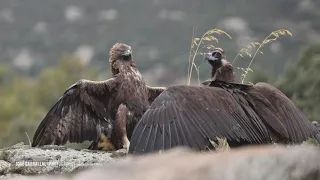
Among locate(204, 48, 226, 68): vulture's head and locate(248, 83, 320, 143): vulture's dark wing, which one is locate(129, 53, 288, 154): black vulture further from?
locate(204, 48, 226, 68): vulture's head

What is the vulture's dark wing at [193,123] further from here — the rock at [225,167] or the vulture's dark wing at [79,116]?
the rock at [225,167]

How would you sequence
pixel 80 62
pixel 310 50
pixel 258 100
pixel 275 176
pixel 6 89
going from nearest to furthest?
pixel 275 176 → pixel 258 100 → pixel 310 50 → pixel 80 62 → pixel 6 89

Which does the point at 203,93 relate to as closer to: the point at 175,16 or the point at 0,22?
the point at 175,16

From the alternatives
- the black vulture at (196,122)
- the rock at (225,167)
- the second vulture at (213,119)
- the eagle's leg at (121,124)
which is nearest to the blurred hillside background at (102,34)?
the eagle's leg at (121,124)

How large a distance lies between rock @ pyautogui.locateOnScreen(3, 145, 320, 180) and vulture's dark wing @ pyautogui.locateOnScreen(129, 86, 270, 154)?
9.57ft

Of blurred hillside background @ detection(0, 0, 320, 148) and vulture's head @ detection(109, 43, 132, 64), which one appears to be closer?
vulture's head @ detection(109, 43, 132, 64)

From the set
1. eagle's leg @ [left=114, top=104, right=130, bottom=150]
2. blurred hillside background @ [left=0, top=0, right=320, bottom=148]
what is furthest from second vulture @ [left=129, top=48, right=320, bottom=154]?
blurred hillside background @ [left=0, top=0, right=320, bottom=148]

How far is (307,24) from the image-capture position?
54750 millimetres

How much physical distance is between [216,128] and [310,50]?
851 inches

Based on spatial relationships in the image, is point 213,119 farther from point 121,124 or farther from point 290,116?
point 121,124

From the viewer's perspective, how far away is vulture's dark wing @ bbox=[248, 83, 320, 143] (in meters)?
6.43

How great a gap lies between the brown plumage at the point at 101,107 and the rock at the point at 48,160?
115 centimetres

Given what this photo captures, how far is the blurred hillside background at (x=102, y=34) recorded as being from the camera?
45.2m

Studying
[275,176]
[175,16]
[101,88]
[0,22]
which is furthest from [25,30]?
[275,176]
